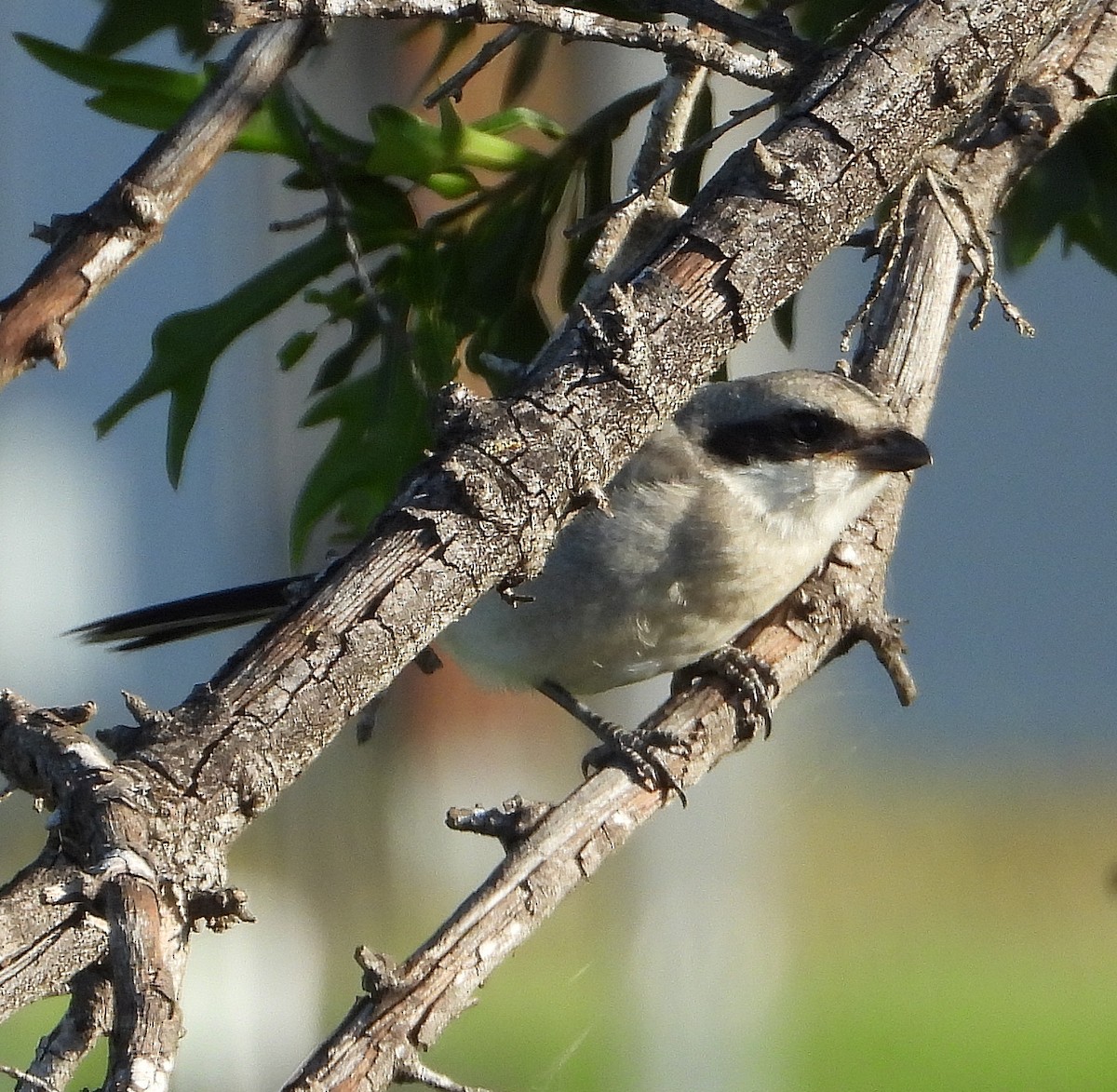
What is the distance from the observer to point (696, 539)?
→ 5.39ft

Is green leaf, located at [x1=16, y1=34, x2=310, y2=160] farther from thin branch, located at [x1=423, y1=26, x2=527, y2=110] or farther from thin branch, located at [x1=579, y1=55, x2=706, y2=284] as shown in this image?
thin branch, located at [x1=579, y1=55, x2=706, y2=284]

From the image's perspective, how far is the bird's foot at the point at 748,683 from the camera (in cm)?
131

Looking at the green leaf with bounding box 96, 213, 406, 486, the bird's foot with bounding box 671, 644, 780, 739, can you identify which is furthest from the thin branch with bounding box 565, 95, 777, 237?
the bird's foot with bounding box 671, 644, 780, 739

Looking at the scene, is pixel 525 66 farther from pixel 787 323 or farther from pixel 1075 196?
pixel 1075 196

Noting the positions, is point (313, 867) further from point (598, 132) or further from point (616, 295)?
point (616, 295)

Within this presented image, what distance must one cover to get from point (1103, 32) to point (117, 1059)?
126 cm

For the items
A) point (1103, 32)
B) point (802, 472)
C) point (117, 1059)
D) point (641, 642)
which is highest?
point (1103, 32)

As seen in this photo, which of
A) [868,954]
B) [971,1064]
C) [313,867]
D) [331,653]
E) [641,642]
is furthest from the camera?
[868,954]

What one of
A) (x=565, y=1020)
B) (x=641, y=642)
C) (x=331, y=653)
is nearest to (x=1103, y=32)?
(x=641, y=642)

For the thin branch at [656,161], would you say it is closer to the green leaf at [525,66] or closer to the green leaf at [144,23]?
the green leaf at [525,66]

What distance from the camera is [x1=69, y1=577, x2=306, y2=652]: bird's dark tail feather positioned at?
1737mm

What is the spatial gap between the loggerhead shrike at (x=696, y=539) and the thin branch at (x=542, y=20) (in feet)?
2.03

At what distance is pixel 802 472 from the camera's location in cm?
166

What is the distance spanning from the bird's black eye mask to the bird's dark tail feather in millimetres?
534
